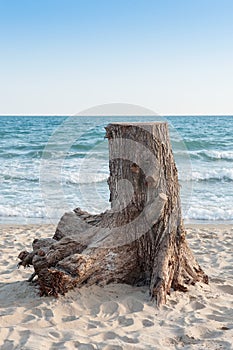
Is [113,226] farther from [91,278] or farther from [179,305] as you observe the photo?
[179,305]

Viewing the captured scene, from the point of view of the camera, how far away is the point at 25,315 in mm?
3914

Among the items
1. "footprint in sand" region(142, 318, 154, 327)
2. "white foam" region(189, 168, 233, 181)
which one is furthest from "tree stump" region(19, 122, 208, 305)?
"white foam" region(189, 168, 233, 181)

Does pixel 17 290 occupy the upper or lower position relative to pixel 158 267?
lower

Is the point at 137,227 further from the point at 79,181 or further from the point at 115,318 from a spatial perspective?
the point at 79,181

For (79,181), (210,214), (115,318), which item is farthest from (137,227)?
(79,181)

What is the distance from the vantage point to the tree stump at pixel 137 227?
4312mm

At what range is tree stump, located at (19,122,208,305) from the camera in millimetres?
4312

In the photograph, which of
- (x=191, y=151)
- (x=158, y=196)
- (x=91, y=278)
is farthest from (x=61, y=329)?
(x=191, y=151)

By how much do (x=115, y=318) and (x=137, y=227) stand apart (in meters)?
0.98

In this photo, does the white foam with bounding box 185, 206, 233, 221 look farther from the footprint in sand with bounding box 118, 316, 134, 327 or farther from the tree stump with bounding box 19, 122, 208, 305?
the footprint in sand with bounding box 118, 316, 134, 327

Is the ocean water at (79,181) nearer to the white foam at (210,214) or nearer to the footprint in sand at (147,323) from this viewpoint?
the white foam at (210,214)

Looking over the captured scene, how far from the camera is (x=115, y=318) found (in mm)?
3887

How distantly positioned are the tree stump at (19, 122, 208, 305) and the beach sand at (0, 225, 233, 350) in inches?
6.5

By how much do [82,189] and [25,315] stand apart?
34.7 feet
